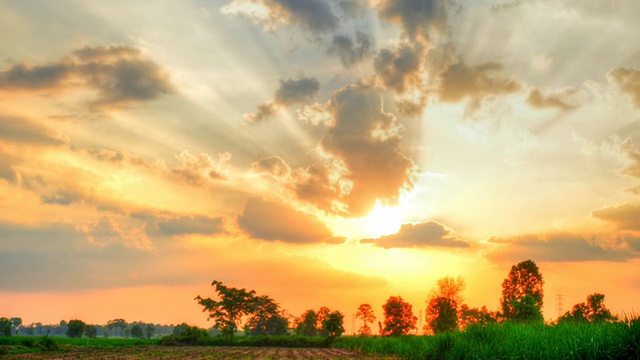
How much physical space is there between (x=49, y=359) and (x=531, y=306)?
195 feet

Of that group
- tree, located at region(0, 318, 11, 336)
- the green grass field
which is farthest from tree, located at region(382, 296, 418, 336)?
tree, located at region(0, 318, 11, 336)

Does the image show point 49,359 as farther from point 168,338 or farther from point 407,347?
point 168,338

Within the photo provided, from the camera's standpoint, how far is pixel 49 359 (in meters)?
44.8

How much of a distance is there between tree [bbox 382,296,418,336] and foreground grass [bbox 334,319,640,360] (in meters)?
91.6

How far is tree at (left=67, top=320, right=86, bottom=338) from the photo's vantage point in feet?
474

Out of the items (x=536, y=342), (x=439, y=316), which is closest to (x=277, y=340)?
(x=439, y=316)

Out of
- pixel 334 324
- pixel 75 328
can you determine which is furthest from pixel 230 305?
pixel 75 328

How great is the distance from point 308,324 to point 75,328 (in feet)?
224

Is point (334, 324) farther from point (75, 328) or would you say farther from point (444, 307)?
point (75, 328)

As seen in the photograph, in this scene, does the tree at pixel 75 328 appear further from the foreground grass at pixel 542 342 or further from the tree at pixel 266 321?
the foreground grass at pixel 542 342

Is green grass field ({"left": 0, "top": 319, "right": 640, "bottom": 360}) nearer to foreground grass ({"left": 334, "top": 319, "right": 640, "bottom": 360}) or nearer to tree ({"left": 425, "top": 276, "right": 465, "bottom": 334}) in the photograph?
foreground grass ({"left": 334, "top": 319, "right": 640, "bottom": 360})

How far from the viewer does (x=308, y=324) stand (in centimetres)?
13638

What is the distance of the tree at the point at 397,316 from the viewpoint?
11862 cm

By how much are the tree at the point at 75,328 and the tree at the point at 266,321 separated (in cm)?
5015
